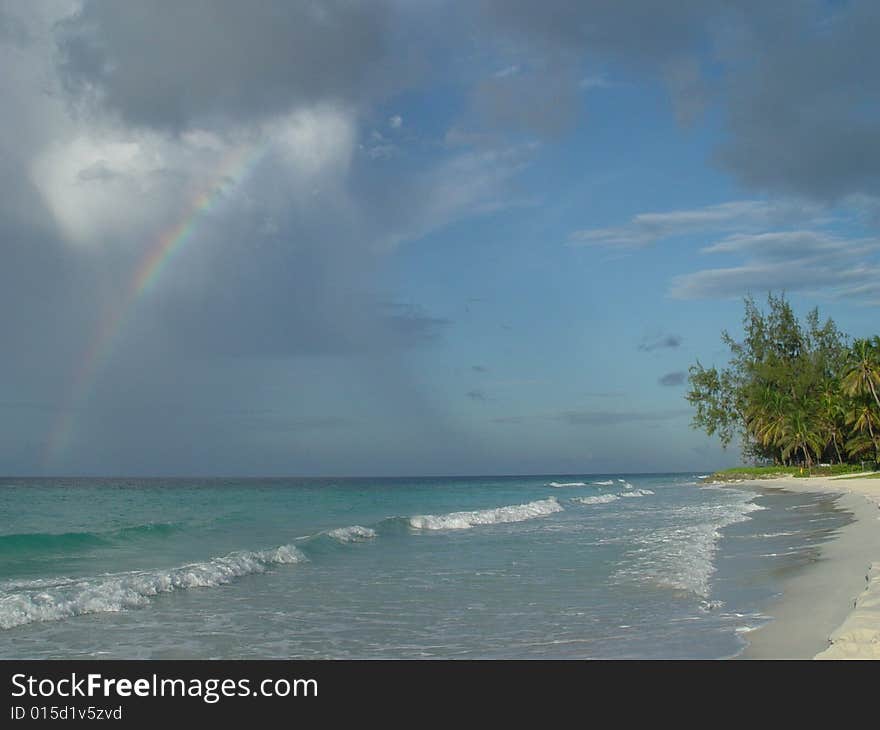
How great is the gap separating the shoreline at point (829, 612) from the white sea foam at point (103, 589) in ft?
35.0

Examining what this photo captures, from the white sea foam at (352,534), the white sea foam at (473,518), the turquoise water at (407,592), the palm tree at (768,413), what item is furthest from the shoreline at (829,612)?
the palm tree at (768,413)

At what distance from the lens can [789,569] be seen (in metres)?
14.7

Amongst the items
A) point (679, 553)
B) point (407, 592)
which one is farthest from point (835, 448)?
point (407, 592)

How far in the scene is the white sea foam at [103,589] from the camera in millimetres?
12156

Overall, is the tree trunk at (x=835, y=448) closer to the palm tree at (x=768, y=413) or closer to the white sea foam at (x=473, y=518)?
the palm tree at (x=768, y=413)

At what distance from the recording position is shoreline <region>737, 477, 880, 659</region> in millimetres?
7836

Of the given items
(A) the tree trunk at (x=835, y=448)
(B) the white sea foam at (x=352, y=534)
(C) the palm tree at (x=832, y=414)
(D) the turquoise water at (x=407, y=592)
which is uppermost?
(C) the palm tree at (x=832, y=414)

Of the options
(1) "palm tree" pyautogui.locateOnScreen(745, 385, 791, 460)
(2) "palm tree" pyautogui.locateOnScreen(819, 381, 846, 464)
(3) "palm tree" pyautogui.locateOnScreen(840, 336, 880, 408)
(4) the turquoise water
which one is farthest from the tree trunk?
(4) the turquoise water

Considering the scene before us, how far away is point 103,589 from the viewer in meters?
13.9
